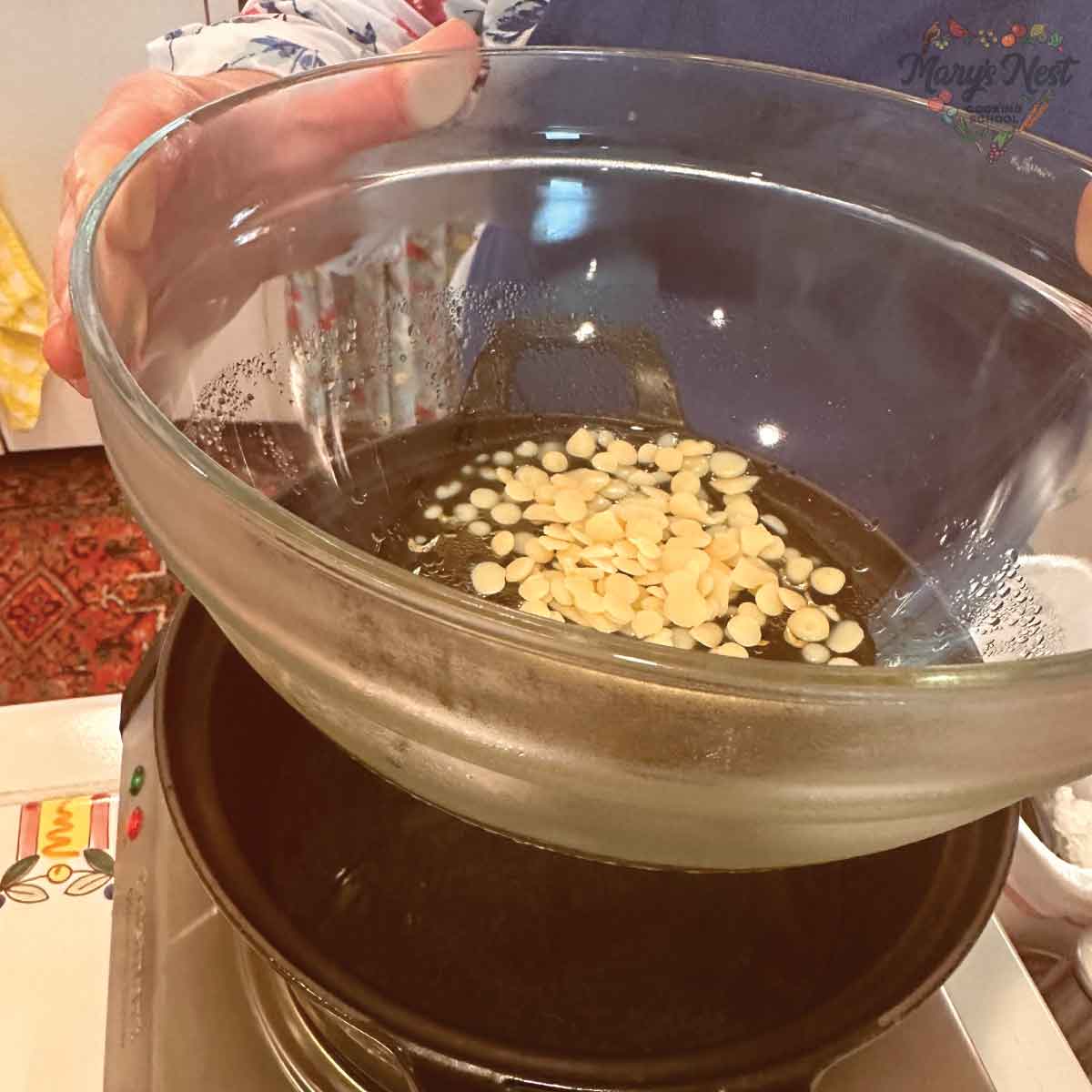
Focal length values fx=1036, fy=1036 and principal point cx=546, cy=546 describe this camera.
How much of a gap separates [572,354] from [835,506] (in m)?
0.19

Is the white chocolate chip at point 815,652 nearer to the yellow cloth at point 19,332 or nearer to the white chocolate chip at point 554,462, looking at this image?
the white chocolate chip at point 554,462

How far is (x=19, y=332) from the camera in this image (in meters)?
1.47

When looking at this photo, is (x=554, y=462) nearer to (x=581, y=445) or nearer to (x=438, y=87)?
(x=581, y=445)

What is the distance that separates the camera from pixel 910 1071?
1.30 ft

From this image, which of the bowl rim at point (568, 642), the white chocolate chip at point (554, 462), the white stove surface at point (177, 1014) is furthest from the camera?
the white chocolate chip at point (554, 462)

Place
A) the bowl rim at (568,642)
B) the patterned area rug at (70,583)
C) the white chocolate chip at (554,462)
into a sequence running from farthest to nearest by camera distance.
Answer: the patterned area rug at (70,583) < the white chocolate chip at (554,462) < the bowl rim at (568,642)

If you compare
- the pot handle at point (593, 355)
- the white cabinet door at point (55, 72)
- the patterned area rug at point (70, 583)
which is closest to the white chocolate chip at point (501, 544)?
the pot handle at point (593, 355)

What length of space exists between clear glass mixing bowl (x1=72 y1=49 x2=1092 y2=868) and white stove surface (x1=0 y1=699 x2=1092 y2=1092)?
125 mm

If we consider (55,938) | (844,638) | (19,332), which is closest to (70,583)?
(19,332)

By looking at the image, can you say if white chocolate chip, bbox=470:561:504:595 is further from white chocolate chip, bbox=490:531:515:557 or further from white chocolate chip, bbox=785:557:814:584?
white chocolate chip, bbox=785:557:814:584

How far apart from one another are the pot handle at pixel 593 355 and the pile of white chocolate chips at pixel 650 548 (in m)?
0.03

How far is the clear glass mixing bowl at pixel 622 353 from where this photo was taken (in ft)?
0.96
